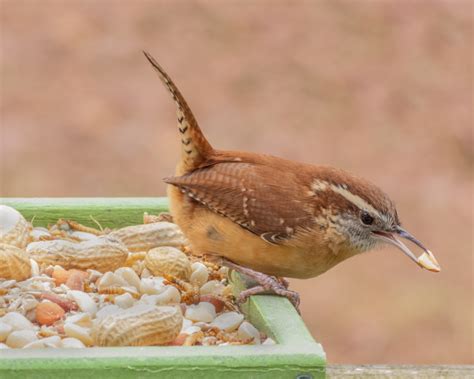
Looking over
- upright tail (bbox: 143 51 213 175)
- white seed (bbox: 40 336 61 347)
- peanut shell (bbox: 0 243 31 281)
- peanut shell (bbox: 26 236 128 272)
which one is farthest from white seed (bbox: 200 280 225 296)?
white seed (bbox: 40 336 61 347)

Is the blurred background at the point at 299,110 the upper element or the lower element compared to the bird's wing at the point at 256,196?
lower

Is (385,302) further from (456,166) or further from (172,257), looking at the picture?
(172,257)

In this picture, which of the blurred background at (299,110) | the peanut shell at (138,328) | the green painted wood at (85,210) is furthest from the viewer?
the blurred background at (299,110)

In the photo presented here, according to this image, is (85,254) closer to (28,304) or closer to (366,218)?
(28,304)

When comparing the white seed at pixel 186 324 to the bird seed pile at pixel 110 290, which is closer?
the bird seed pile at pixel 110 290

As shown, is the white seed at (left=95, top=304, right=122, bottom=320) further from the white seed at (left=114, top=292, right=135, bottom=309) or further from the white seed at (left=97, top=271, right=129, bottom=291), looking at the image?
the white seed at (left=97, top=271, right=129, bottom=291)

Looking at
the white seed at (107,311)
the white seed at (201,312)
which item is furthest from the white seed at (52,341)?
the white seed at (201,312)

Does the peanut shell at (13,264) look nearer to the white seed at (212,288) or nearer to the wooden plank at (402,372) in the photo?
the white seed at (212,288)
